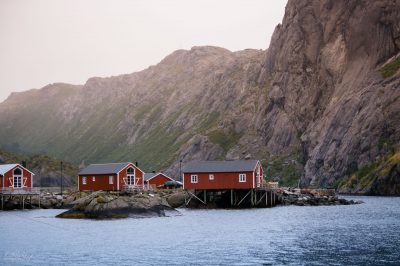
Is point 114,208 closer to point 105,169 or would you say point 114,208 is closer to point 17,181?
point 105,169

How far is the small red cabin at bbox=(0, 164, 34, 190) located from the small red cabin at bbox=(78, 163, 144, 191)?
1143 cm

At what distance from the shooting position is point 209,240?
65125 millimetres

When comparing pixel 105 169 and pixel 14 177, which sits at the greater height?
pixel 105 169

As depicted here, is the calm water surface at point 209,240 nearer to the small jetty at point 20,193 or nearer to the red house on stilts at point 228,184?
the red house on stilts at point 228,184

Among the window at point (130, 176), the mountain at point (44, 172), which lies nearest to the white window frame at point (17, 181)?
the window at point (130, 176)

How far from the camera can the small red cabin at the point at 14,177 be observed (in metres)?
120

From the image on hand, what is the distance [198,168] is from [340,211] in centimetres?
2715

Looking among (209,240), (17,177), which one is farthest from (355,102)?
(209,240)

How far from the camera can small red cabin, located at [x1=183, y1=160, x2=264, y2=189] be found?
367ft

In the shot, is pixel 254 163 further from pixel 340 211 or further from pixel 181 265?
pixel 181 265

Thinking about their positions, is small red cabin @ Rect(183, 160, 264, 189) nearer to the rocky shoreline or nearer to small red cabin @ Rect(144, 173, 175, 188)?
the rocky shoreline

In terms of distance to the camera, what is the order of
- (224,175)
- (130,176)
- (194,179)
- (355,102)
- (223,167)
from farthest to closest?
(355,102) < (130,176) < (194,179) < (223,167) < (224,175)

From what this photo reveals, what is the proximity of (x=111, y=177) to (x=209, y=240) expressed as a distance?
63277 mm

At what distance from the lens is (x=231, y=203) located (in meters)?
118
